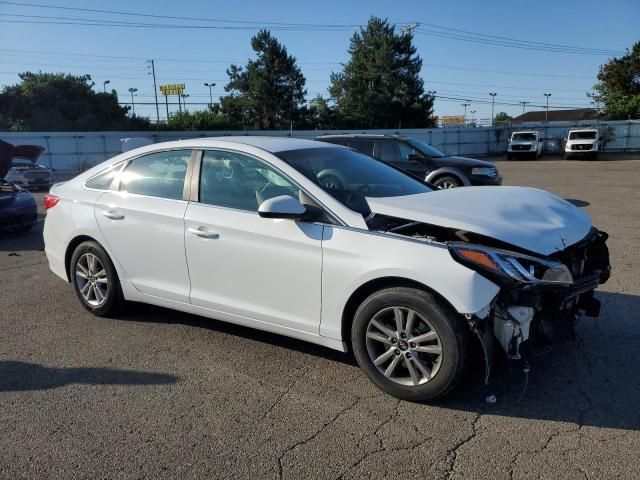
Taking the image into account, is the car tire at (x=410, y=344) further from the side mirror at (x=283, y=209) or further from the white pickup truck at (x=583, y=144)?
the white pickup truck at (x=583, y=144)

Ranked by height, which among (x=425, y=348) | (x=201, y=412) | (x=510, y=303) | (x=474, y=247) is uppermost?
(x=474, y=247)

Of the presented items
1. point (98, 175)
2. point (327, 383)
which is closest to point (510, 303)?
point (327, 383)

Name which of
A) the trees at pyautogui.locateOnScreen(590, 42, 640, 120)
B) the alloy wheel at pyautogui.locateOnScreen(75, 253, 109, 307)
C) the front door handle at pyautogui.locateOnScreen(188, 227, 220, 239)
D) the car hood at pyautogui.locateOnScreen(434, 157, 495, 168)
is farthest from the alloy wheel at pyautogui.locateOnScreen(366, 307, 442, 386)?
the trees at pyautogui.locateOnScreen(590, 42, 640, 120)

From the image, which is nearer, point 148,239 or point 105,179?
point 148,239

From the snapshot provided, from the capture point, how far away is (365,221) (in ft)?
11.8

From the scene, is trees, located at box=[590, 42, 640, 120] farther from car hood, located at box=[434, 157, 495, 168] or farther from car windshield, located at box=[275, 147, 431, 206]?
car windshield, located at box=[275, 147, 431, 206]

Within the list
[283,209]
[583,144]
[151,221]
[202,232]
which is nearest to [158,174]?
[151,221]

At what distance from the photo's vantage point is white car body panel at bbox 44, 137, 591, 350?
3355mm

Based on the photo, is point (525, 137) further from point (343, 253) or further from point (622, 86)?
point (343, 253)

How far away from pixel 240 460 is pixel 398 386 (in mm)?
1096

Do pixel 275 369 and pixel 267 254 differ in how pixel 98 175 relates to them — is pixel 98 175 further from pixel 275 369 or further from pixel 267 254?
pixel 275 369

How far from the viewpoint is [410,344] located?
11.0ft

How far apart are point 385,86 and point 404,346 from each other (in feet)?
180

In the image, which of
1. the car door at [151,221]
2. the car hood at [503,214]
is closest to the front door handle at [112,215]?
the car door at [151,221]
